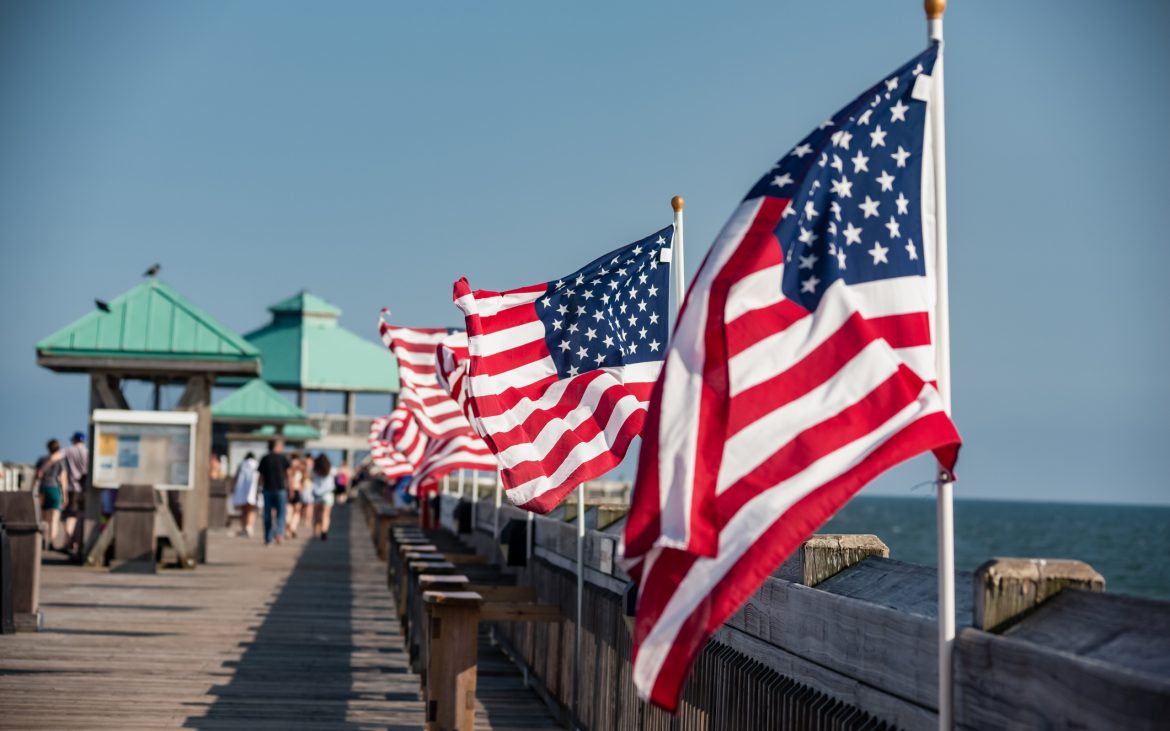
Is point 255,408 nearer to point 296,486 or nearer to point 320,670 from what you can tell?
point 296,486

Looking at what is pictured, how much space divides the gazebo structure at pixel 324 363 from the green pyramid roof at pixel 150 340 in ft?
175

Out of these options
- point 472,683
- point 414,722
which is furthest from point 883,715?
point 414,722

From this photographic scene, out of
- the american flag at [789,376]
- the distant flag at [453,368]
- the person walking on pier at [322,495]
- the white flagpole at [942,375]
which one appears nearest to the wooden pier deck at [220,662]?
the distant flag at [453,368]

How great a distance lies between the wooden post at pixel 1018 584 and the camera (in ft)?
12.0

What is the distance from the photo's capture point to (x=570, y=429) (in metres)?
8.81

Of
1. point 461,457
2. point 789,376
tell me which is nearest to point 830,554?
point 789,376

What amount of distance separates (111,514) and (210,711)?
1309 centimetres

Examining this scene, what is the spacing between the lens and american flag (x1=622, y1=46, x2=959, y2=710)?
403 centimetres

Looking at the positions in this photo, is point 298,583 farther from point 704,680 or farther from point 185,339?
point 704,680

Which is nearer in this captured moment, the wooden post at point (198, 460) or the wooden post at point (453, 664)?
the wooden post at point (453, 664)

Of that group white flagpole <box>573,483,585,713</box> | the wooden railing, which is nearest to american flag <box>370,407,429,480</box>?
white flagpole <box>573,483,585,713</box>

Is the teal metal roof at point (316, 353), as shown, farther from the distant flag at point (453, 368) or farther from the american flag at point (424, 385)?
the distant flag at point (453, 368)

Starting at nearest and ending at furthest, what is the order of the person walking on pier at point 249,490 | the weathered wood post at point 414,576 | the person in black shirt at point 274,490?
the weathered wood post at point 414,576, the person in black shirt at point 274,490, the person walking on pier at point 249,490

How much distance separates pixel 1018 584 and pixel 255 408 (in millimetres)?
39747
